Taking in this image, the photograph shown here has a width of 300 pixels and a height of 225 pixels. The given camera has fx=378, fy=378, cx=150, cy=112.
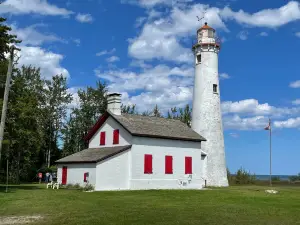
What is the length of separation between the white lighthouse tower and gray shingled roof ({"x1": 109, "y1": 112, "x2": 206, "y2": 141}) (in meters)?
2.59

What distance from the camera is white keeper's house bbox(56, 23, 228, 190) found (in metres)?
28.2

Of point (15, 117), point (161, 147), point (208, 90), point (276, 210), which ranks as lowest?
point (276, 210)

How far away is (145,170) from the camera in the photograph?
29062 millimetres

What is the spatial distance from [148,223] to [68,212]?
398 centimetres

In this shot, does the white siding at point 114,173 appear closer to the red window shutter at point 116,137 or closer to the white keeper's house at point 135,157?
the white keeper's house at point 135,157

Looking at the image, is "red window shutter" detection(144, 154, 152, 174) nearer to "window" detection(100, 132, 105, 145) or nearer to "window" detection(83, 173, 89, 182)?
"window" detection(83, 173, 89, 182)

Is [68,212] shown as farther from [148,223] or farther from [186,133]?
[186,133]

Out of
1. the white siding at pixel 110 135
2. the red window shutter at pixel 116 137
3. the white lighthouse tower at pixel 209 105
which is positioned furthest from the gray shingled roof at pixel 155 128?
the white lighthouse tower at pixel 209 105

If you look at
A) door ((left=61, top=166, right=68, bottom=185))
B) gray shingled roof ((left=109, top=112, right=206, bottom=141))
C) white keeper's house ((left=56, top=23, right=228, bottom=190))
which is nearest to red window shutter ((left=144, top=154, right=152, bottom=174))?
white keeper's house ((left=56, top=23, right=228, bottom=190))

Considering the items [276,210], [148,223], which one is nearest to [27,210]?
[148,223]

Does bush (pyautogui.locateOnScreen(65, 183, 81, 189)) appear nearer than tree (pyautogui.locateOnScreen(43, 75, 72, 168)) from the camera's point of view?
Yes

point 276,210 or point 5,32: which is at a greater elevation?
point 5,32

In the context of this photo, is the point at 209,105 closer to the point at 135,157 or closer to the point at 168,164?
the point at 168,164

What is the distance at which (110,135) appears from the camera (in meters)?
31.2
